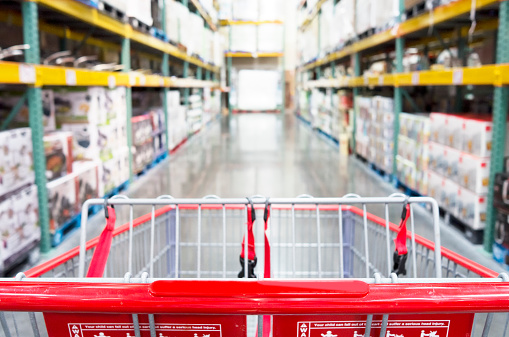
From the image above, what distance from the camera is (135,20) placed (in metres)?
6.14

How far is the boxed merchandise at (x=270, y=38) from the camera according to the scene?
19.2 metres

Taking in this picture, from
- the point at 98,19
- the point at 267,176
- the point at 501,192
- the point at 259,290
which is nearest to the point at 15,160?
the point at 98,19

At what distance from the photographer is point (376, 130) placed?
690 cm

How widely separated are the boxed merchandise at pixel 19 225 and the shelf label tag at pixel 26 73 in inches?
28.8

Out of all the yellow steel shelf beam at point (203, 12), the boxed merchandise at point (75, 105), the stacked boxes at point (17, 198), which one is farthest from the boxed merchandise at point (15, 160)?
the yellow steel shelf beam at point (203, 12)

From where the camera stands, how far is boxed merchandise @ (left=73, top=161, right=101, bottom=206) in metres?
4.36

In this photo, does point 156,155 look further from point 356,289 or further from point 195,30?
point 356,289

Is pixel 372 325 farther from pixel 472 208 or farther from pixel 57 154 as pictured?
A: pixel 57 154

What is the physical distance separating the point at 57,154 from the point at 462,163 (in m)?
3.26

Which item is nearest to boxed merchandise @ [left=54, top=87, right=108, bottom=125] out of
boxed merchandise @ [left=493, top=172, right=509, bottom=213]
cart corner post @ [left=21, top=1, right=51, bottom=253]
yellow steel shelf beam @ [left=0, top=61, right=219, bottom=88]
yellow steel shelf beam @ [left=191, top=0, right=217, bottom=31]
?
yellow steel shelf beam @ [left=0, top=61, right=219, bottom=88]

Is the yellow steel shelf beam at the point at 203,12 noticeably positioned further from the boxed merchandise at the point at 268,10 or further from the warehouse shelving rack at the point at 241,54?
the boxed merchandise at the point at 268,10

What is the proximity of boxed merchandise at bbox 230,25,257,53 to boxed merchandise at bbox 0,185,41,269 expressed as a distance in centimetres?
1666

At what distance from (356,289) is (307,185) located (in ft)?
17.0

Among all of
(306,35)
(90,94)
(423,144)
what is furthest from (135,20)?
(306,35)
